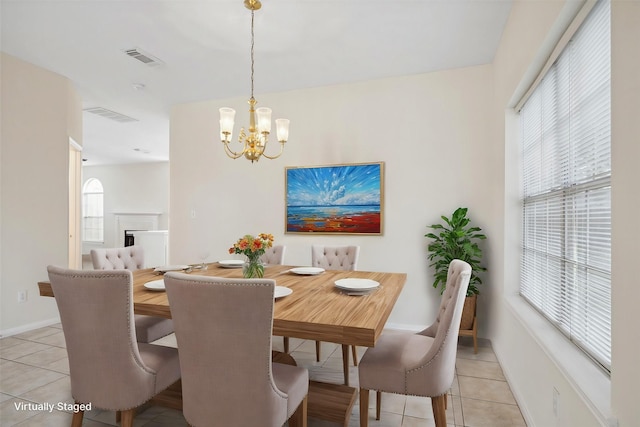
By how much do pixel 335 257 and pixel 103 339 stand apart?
2.08m

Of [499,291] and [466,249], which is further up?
[466,249]

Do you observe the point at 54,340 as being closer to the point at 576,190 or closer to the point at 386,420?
the point at 386,420

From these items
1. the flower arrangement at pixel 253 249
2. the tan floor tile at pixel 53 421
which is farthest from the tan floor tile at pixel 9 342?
the flower arrangement at pixel 253 249

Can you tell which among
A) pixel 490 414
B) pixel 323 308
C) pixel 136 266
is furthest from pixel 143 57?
pixel 490 414

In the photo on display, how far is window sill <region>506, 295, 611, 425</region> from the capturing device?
1.17m

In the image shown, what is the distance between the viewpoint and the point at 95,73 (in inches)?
147

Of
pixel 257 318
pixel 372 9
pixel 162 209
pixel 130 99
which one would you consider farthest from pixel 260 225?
pixel 162 209

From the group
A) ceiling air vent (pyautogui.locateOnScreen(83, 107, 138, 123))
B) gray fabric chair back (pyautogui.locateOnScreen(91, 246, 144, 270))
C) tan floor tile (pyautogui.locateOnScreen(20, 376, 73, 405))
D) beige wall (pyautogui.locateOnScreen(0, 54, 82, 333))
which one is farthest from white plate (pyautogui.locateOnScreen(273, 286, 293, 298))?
ceiling air vent (pyautogui.locateOnScreen(83, 107, 138, 123))

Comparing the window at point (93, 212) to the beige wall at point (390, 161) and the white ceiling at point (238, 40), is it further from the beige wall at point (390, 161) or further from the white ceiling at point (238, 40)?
the beige wall at point (390, 161)

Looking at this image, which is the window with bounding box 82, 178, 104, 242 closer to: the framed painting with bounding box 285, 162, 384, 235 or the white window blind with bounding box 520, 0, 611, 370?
the framed painting with bounding box 285, 162, 384, 235

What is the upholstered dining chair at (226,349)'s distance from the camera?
123 cm

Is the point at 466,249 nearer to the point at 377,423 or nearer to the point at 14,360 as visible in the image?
the point at 377,423

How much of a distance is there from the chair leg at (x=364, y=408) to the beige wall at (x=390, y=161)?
221 centimetres

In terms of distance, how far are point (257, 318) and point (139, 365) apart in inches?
28.5
